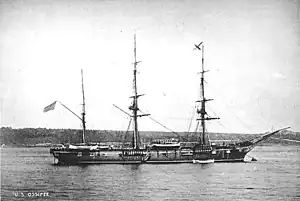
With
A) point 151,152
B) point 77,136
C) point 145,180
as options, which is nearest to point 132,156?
point 151,152

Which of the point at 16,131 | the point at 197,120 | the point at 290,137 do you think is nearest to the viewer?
the point at 16,131

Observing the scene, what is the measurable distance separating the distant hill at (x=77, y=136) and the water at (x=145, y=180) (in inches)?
9.9

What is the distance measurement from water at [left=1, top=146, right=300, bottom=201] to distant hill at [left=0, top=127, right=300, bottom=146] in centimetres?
25

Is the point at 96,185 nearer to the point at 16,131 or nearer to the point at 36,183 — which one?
the point at 36,183

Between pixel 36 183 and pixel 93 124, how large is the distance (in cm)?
153

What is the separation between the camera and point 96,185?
1062cm

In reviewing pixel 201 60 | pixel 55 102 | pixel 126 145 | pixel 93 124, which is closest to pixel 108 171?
pixel 126 145

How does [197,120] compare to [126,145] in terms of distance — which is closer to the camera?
[197,120]

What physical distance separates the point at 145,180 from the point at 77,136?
174cm

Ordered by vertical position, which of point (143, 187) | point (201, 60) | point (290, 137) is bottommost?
point (143, 187)

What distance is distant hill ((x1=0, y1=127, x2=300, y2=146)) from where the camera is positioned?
33.6 ft

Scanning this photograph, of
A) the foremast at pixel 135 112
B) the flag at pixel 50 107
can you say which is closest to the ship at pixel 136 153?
the foremast at pixel 135 112

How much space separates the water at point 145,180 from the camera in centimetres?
970

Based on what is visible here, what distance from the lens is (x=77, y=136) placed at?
12055 mm
